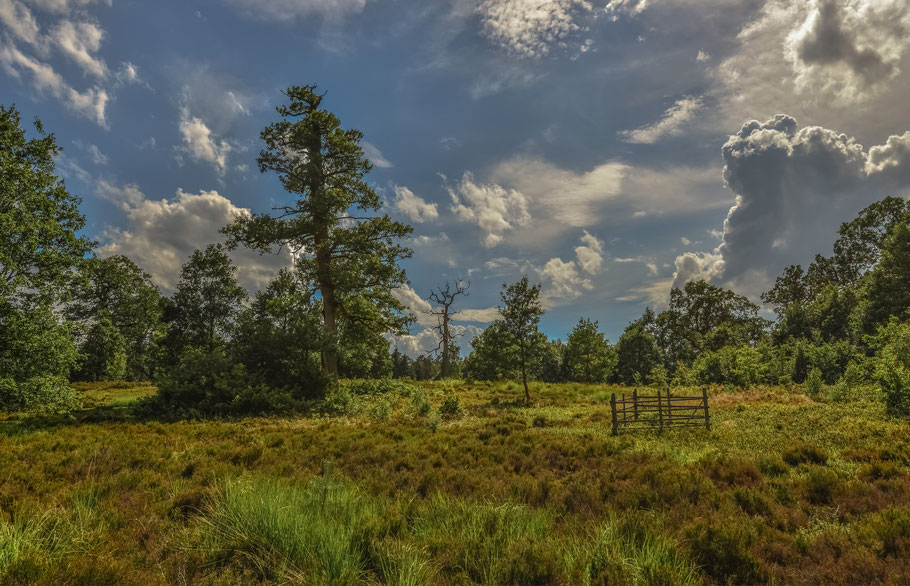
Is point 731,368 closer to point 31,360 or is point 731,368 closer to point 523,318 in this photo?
point 523,318

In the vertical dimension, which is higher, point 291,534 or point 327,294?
point 327,294

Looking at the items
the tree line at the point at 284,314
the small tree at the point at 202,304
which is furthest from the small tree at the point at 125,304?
the small tree at the point at 202,304

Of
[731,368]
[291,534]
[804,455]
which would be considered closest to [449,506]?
[291,534]

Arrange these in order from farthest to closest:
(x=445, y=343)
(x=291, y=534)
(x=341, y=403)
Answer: (x=445, y=343), (x=341, y=403), (x=291, y=534)

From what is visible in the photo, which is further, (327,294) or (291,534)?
(327,294)

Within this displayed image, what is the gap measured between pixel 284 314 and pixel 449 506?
68.7 ft

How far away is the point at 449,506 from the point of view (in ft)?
22.7

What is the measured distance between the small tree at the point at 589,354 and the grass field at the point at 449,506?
41.4m

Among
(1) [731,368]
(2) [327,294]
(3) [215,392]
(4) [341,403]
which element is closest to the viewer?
(3) [215,392]

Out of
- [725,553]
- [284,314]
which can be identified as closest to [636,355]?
[284,314]

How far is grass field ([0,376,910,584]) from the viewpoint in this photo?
4.82 metres

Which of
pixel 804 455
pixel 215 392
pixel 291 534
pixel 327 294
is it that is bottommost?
pixel 804 455

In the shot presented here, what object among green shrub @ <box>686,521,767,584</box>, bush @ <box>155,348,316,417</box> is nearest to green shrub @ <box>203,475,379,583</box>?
green shrub @ <box>686,521,767,584</box>

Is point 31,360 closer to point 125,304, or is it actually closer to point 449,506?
Result: point 449,506
